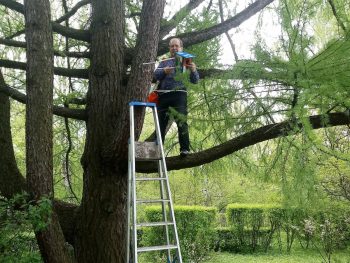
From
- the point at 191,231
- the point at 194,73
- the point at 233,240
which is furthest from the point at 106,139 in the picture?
the point at 233,240

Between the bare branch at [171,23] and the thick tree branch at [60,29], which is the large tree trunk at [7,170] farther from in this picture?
the bare branch at [171,23]

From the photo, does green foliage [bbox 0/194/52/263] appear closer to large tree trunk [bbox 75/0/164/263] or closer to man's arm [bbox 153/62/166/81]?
large tree trunk [bbox 75/0/164/263]

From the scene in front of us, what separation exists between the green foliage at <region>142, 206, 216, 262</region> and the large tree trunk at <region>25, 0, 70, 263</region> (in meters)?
5.99

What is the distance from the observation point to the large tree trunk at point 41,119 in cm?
302

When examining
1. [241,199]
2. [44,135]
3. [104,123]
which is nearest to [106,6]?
[104,123]

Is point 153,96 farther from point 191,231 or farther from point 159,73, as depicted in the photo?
point 191,231

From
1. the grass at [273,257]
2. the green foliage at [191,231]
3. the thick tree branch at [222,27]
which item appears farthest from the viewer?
the grass at [273,257]

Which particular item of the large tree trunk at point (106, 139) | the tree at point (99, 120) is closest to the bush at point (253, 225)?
the tree at point (99, 120)

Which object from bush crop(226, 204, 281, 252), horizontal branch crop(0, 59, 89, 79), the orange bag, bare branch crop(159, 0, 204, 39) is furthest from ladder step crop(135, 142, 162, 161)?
bush crop(226, 204, 281, 252)

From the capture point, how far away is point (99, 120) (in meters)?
3.93

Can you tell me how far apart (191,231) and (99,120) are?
618 centimetres

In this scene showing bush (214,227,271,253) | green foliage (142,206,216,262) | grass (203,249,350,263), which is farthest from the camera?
bush (214,227,271,253)

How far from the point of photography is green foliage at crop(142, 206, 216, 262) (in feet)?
29.1

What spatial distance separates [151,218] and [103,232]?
5.87 meters
